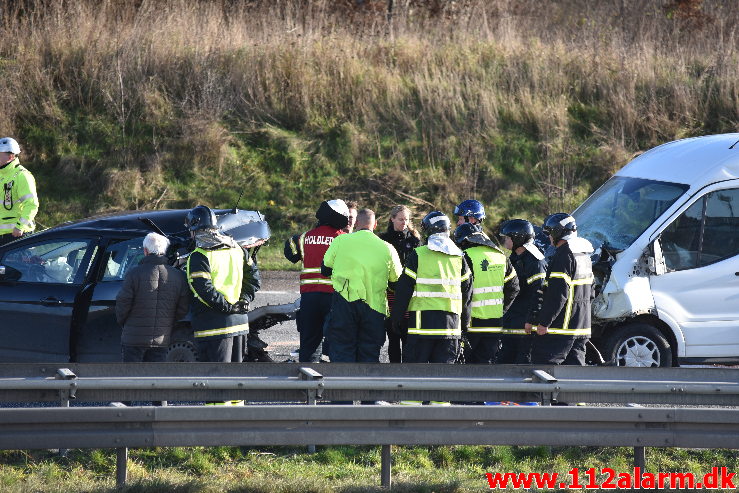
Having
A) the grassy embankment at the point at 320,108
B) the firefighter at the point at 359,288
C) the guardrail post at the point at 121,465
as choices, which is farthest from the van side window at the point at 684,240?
the grassy embankment at the point at 320,108

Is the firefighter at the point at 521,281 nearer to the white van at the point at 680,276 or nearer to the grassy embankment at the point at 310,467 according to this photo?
the grassy embankment at the point at 310,467

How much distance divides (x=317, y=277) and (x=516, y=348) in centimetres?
187

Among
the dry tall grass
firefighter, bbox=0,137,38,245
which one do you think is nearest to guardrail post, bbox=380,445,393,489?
firefighter, bbox=0,137,38,245

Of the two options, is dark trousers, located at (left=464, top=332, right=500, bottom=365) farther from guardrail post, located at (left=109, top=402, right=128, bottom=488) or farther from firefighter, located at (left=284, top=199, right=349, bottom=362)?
guardrail post, located at (left=109, top=402, right=128, bottom=488)

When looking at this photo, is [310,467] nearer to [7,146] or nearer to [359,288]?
[359,288]

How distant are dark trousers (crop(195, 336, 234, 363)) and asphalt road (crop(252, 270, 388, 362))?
2.41m

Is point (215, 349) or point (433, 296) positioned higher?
point (433, 296)

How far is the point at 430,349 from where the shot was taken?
8320 mm

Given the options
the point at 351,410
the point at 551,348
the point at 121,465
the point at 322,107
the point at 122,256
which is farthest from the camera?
the point at 322,107

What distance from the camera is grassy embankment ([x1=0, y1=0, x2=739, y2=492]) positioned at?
1805 cm

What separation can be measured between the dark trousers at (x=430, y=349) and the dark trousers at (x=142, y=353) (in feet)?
6.60

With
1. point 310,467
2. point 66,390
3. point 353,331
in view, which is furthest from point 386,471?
point 66,390

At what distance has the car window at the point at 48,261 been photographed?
910cm

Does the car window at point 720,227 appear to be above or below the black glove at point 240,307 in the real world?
above
